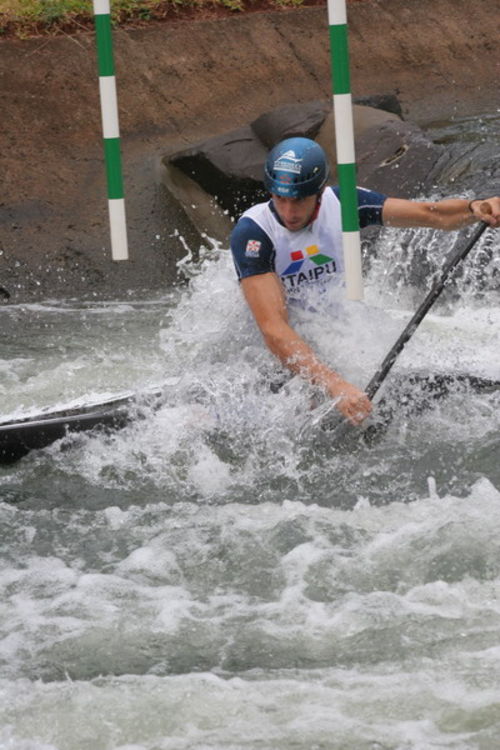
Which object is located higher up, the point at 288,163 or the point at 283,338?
the point at 288,163

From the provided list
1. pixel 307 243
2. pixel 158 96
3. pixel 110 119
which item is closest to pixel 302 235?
pixel 307 243

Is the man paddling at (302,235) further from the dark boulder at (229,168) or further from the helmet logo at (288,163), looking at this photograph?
the dark boulder at (229,168)

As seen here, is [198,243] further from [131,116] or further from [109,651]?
[109,651]

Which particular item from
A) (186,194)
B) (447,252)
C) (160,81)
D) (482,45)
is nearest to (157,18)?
(160,81)

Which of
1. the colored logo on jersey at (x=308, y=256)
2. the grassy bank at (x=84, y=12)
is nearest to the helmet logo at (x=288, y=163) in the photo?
the colored logo on jersey at (x=308, y=256)

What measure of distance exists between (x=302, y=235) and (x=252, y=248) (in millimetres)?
249

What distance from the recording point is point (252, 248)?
19.5ft

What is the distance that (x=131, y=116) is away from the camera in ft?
40.9

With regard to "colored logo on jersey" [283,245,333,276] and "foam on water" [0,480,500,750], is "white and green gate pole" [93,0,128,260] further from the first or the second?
"foam on water" [0,480,500,750]

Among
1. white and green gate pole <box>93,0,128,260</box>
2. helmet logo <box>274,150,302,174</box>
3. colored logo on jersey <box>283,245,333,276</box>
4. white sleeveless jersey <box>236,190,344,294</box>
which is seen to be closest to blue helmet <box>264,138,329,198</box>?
helmet logo <box>274,150,302,174</box>

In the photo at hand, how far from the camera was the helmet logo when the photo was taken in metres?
5.68

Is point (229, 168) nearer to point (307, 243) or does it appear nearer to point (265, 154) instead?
point (265, 154)

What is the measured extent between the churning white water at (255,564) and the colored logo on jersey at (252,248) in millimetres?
459

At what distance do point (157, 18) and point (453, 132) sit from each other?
10.5 ft
